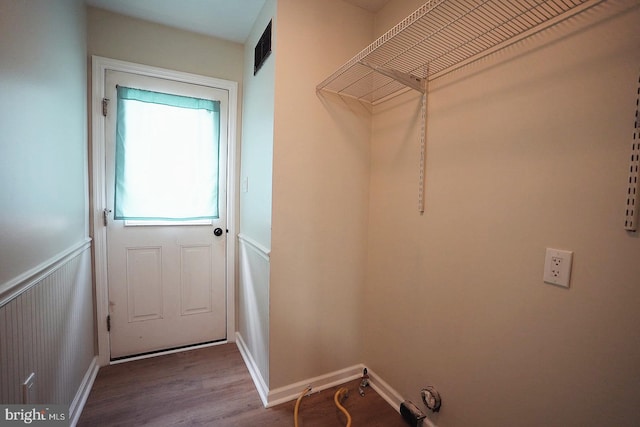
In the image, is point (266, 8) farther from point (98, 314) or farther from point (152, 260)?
point (98, 314)

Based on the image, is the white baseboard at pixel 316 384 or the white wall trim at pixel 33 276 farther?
the white baseboard at pixel 316 384

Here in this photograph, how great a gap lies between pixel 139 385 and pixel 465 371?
202 cm

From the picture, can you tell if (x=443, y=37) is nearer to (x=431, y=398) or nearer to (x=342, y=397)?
(x=431, y=398)

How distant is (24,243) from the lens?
39.2 inches

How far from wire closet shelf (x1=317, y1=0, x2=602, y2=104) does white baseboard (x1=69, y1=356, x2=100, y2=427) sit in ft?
7.65

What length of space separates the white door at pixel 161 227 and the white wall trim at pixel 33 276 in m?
0.55

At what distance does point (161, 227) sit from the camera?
6.81 feet

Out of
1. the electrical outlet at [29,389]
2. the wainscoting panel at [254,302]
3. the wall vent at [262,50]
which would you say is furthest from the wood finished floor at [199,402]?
the wall vent at [262,50]

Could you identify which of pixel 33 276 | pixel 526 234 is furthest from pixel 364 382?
pixel 33 276

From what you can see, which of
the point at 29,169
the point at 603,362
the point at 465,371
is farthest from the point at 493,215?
the point at 29,169

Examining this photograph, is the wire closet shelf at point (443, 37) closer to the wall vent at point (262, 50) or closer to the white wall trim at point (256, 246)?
the wall vent at point (262, 50)

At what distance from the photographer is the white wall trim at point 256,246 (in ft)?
5.20

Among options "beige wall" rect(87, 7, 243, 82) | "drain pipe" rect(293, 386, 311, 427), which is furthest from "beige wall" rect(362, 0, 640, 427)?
"beige wall" rect(87, 7, 243, 82)

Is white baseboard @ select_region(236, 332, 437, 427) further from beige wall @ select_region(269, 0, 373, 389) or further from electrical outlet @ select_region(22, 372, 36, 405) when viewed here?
electrical outlet @ select_region(22, 372, 36, 405)
